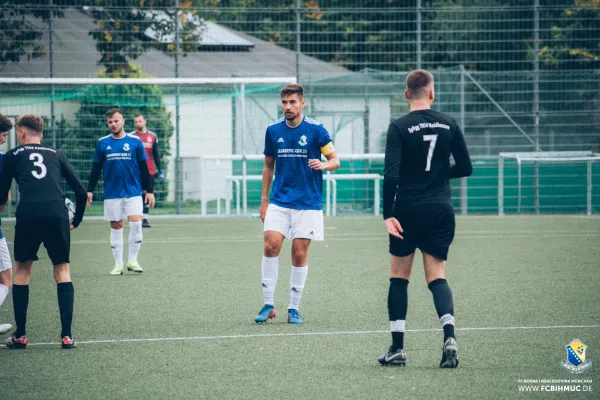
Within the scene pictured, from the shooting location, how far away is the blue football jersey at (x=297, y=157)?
324 inches

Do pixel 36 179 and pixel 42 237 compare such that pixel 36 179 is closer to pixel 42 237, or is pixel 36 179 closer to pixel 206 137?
pixel 42 237

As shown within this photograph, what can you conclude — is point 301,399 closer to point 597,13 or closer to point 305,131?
point 305,131

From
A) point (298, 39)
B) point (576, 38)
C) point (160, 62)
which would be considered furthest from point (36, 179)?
point (160, 62)

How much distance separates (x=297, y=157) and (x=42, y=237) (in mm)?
2337

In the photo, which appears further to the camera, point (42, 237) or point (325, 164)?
point (325, 164)

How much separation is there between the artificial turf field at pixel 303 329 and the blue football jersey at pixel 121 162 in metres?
1.07

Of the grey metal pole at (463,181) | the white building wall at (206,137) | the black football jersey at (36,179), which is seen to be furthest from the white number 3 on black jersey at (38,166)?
the grey metal pole at (463,181)

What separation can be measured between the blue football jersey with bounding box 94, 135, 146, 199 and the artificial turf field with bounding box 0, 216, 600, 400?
1071 mm

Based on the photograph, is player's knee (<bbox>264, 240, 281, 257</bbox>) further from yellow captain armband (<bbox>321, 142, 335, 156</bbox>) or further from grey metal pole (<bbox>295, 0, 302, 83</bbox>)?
grey metal pole (<bbox>295, 0, 302, 83</bbox>)

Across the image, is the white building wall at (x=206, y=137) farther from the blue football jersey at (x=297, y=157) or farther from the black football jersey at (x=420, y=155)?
the black football jersey at (x=420, y=155)

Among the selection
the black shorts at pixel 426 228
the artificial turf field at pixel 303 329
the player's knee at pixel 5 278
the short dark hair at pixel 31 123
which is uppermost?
the short dark hair at pixel 31 123

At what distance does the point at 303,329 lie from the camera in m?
7.65

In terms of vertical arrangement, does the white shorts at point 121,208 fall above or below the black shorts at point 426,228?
below

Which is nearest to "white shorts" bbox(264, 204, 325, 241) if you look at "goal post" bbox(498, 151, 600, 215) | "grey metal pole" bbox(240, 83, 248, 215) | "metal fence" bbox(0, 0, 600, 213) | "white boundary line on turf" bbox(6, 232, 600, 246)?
"white boundary line on turf" bbox(6, 232, 600, 246)
